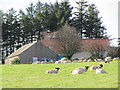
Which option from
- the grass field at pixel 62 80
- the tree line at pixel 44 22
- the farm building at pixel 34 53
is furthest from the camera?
the tree line at pixel 44 22

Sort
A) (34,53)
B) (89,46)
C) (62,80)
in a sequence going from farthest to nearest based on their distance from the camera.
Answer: (89,46) → (34,53) → (62,80)

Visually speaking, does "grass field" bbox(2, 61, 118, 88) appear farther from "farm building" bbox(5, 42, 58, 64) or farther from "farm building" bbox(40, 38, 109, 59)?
"farm building" bbox(40, 38, 109, 59)

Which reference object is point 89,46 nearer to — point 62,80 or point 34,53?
point 34,53

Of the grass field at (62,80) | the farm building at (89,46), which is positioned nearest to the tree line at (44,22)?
the farm building at (89,46)

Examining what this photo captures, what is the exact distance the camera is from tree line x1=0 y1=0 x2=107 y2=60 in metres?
78.9

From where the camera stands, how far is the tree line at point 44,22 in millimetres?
78938

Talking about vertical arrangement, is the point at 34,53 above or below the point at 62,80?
above

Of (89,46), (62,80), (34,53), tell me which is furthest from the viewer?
(89,46)

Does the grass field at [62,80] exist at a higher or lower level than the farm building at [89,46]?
lower

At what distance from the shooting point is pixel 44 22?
78.5 m

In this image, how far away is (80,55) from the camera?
74.2m

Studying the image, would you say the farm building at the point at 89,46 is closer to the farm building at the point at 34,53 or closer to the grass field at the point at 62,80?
the farm building at the point at 34,53

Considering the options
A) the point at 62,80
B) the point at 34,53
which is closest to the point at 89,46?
the point at 34,53

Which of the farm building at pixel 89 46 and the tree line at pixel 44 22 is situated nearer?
the farm building at pixel 89 46
